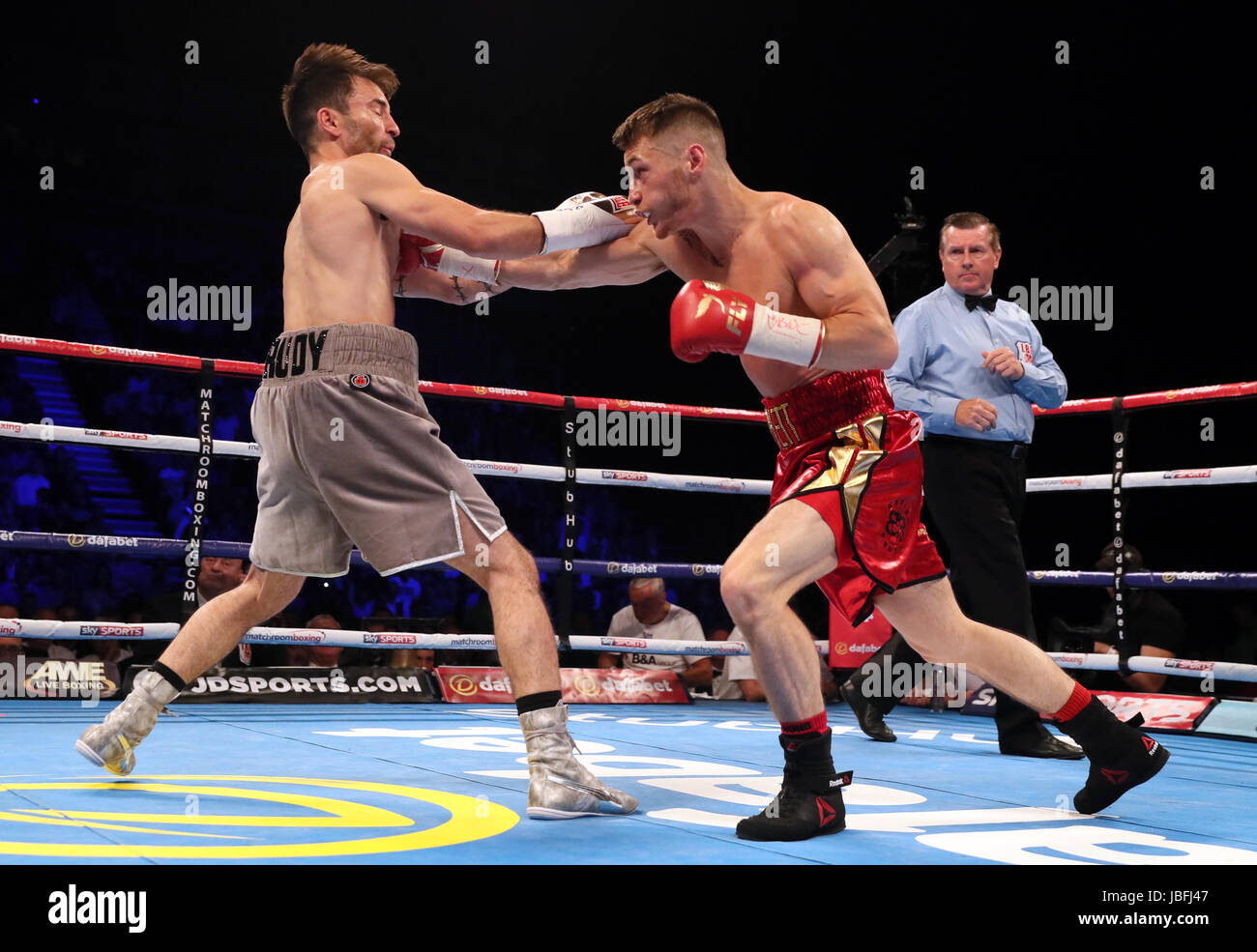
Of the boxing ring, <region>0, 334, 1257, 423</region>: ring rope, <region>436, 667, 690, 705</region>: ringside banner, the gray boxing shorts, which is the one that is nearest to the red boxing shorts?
the boxing ring

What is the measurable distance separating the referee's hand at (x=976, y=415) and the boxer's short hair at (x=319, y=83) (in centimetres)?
158

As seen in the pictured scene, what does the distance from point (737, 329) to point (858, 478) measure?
0.35 metres

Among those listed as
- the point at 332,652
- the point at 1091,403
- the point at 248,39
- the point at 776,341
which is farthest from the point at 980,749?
the point at 248,39

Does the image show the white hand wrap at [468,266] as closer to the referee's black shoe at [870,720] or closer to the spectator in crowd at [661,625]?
the referee's black shoe at [870,720]

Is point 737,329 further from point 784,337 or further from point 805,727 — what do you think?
point 805,727

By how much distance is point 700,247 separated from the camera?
2080 mm

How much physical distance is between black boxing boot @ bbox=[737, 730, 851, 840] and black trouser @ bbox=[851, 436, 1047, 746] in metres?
1.20

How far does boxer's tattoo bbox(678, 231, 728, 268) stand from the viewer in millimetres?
2068

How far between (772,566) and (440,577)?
5.90 metres

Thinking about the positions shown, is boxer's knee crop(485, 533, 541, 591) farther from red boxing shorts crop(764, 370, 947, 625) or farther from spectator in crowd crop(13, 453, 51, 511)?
spectator in crowd crop(13, 453, 51, 511)

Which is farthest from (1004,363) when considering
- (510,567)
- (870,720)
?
(510,567)

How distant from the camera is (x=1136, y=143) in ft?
19.7

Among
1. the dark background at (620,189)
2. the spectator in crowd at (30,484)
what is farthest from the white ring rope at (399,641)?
the spectator in crowd at (30,484)

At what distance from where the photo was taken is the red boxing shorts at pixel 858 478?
6.14ft
